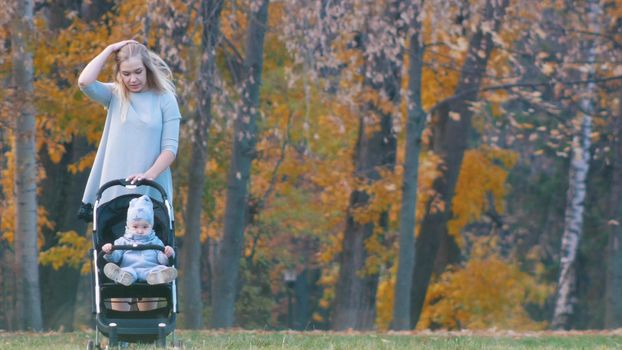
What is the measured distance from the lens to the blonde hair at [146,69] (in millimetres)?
8461

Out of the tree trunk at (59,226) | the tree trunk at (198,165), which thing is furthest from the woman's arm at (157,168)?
the tree trunk at (59,226)

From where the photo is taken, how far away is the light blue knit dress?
28.0ft

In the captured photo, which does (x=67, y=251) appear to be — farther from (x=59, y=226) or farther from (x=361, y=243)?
(x=361, y=243)

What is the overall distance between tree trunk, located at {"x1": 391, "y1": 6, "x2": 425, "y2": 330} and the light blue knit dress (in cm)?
1142

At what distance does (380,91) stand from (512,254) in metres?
20.0

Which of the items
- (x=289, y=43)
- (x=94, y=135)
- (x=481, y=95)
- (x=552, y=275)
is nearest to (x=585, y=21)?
(x=481, y=95)

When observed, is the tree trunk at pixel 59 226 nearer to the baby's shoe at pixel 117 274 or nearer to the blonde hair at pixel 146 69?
the blonde hair at pixel 146 69

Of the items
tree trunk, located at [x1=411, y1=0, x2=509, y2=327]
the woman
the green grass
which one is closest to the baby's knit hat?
the woman

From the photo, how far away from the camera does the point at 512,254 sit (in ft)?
129

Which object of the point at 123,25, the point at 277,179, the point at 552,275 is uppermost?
the point at 123,25

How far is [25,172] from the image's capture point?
1591cm

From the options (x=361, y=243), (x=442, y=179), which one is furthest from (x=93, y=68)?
(x=442, y=179)

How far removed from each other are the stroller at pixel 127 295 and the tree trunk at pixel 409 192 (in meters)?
11.8

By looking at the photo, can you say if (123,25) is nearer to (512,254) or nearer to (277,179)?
(277,179)
